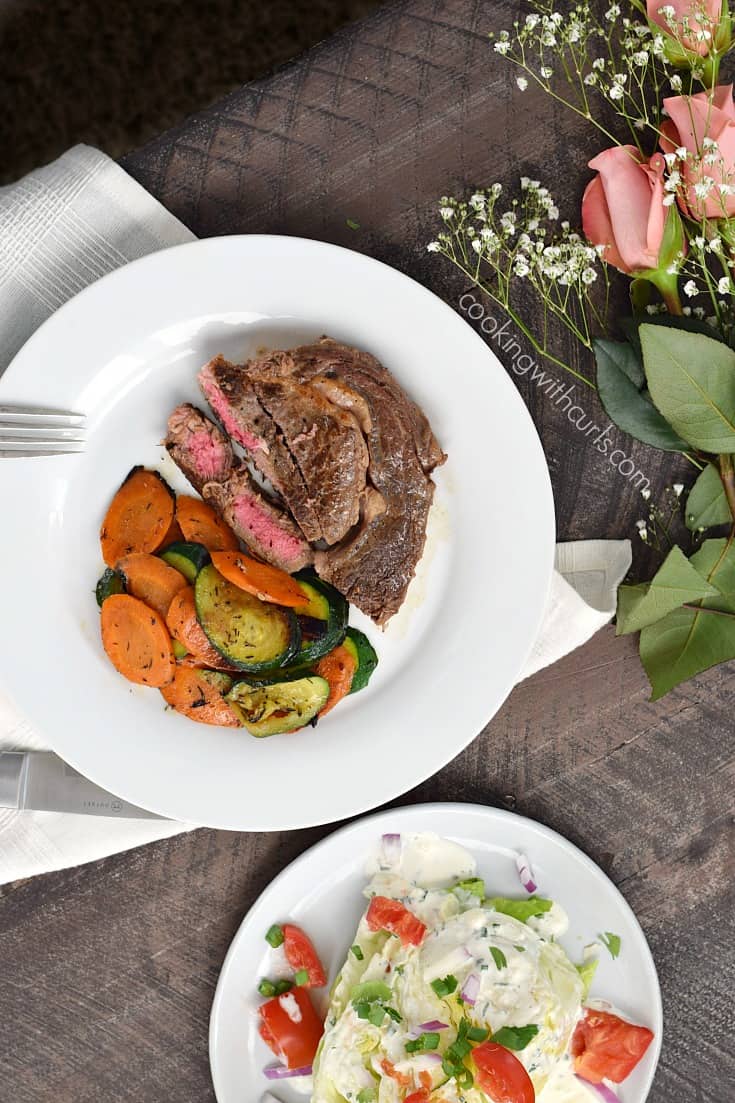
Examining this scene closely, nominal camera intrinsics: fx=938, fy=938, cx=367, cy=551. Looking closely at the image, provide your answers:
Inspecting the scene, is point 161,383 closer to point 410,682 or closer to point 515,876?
point 410,682

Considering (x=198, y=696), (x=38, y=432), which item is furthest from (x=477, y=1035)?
(x=38, y=432)

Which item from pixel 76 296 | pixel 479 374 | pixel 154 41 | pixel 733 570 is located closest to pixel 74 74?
pixel 154 41

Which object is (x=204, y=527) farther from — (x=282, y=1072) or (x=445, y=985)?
(x=282, y=1072)

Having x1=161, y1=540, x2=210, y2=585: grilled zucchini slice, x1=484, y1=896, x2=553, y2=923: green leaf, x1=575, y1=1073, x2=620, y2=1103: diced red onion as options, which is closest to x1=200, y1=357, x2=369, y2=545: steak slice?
x1=161, y1=540, x2=210, y2=585: grilled zucchini slice

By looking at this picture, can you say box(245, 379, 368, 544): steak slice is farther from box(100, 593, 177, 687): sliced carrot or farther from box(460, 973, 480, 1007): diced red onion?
box(460, 973, 480, 1007): diced red onion

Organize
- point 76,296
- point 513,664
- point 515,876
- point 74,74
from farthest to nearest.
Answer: point 74,74, point 515,876, point 513,664, point 76,296
